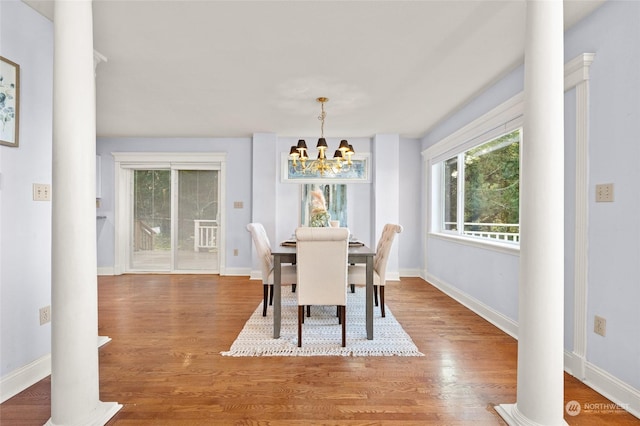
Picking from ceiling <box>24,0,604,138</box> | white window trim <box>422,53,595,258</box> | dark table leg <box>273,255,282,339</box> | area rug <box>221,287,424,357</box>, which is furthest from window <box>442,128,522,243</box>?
dark table leg <box>273,255,282,339</box>

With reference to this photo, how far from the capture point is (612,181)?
6.38 ft

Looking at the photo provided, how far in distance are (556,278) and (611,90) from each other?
1.26 metres

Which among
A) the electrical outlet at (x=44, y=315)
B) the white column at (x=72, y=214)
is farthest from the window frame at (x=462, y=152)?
the electrical outlet at (x=44, y=315)

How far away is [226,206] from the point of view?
18.6 ft

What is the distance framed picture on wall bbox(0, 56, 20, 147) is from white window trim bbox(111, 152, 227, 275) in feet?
12.0

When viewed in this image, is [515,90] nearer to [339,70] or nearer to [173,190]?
[339,70]

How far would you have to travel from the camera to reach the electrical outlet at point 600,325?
1.99 meters

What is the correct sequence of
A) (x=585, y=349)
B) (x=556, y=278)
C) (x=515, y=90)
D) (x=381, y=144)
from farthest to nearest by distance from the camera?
(x=381, y=144)
(x=515, y=90)
(x=585, y=349)
(x=556, y=278)

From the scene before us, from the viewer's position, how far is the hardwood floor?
1.76 meters

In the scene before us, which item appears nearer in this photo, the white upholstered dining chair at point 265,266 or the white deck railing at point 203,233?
the white upholstered dining chair at point 265,266

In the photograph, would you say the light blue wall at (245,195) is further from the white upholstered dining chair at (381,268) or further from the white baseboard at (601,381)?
the white baseboard at (601,381)

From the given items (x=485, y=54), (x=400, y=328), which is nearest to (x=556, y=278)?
(x=400, y=328)

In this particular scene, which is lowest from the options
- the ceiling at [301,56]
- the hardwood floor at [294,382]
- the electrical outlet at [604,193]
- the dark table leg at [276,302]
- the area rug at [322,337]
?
→ the hardwood floor at [294,382]

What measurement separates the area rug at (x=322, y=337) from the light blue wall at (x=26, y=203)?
1.25 metres
